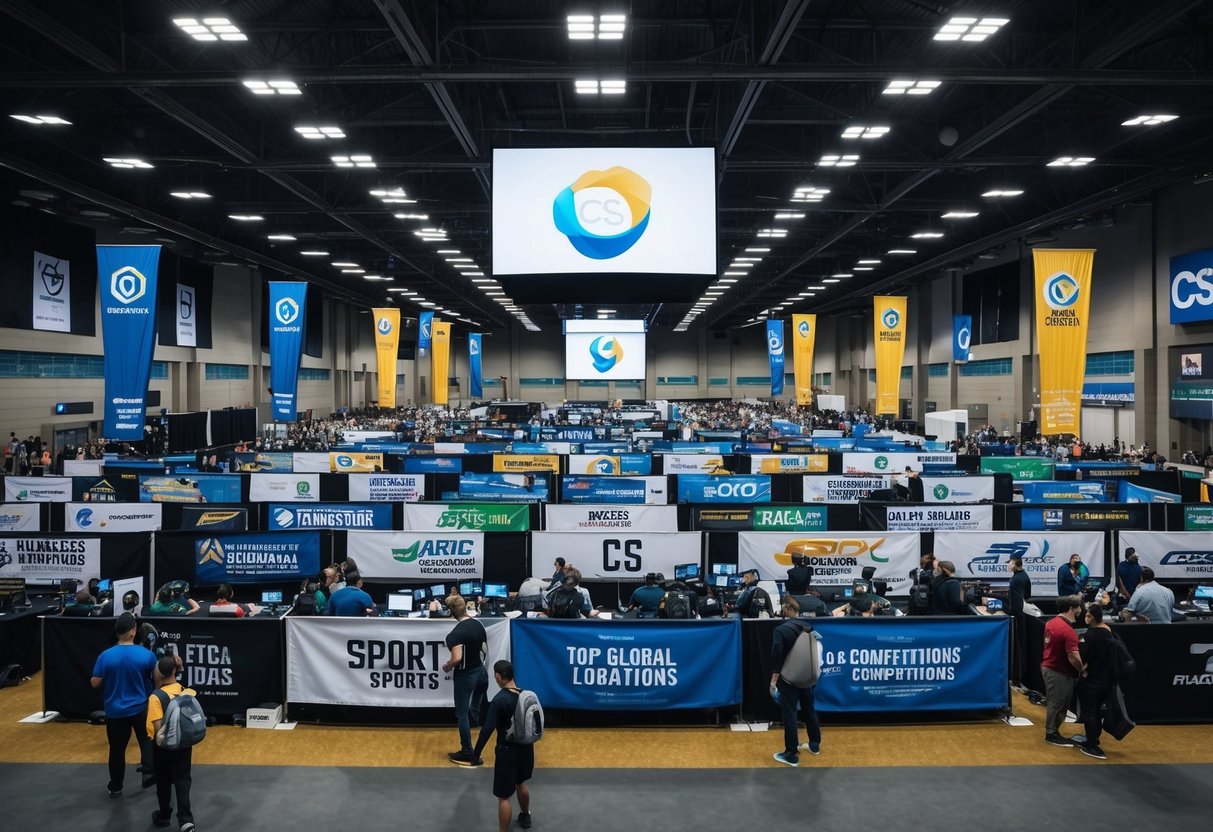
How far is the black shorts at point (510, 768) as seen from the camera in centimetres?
601

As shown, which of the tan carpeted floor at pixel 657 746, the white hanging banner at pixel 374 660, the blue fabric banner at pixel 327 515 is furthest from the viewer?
the blue fabric banner at pixel 327 515

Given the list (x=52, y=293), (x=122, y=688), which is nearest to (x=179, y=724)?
(x=122, y=688)

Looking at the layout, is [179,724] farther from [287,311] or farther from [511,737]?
[287,311]

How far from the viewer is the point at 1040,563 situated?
12.6 meters

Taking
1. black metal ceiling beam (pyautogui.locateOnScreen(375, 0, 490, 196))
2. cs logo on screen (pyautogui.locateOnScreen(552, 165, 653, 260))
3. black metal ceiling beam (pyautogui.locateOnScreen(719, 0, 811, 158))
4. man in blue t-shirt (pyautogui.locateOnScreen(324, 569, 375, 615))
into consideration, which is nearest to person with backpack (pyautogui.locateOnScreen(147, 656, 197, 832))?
man in blue t-shirt (pyautogui.locateOnScreen(324, 569, 375, 615))

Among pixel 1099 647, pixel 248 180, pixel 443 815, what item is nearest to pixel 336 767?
pixel 443 815

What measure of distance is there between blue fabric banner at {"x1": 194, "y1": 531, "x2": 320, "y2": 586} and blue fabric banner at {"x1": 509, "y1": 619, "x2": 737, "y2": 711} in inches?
231

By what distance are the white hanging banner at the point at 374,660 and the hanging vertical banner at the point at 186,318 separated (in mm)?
28845

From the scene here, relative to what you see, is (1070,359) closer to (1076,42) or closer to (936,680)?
(1076,42)

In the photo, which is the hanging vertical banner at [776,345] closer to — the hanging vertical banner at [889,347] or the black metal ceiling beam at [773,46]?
the hanging vertical banner at [889,347]

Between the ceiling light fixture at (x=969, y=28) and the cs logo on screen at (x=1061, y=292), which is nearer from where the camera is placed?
the ceiling light fixture at (x=969, y=28)

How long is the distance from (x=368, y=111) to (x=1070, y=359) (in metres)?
16.7

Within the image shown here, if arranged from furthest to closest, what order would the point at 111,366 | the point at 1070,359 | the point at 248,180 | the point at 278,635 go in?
the point at 248,180
the point at 1070,359
the point at 111,366
the point at 278,635

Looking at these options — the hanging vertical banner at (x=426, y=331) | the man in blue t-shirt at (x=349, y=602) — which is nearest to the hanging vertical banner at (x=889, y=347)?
the hanging vertical banner at (x=426, y=331)
